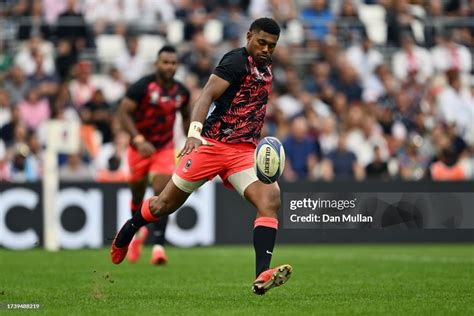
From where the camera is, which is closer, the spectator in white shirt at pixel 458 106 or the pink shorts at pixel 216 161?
the pink shorts at pixel 216 161

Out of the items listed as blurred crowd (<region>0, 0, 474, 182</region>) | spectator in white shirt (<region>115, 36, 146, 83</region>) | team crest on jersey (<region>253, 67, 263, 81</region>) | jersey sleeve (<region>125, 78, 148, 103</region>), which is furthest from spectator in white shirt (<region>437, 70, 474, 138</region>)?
team crest on jersey (<region>253, 67, 263, 81</region>)

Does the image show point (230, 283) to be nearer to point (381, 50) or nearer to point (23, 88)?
point (23, 88)

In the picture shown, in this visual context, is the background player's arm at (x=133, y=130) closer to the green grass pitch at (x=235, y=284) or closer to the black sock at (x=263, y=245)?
the green grass pitch at (x=235, y=284)

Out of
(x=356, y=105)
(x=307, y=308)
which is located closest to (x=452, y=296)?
(x=307, y=308)

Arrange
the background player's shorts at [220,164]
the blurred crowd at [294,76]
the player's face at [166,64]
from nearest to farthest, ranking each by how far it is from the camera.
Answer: the background player's shorts at [220,164]
the player's face at [166,64]
the blurred crowd at [294,76]

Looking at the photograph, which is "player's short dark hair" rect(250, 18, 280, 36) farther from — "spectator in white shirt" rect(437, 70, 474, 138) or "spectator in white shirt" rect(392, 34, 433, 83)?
"spectator in white shirt" rect(392, 34, 433, 83)

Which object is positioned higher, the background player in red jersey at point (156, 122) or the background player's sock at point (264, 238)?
the background player in red jersey at point (156, 122)

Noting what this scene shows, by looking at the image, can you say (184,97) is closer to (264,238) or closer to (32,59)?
(264,238)

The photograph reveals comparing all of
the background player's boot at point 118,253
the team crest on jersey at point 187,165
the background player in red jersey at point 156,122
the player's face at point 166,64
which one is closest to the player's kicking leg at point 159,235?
the background player in red jersey at point 156,122

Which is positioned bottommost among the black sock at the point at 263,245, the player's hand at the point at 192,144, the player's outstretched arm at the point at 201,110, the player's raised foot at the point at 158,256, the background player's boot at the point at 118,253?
the player's raised foot at the point at 158,256

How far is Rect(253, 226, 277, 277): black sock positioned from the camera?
928 cm

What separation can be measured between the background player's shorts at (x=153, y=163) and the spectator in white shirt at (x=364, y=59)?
1042 centimetres

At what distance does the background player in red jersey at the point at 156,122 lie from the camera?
14039 millimetres

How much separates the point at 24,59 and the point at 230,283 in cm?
1245
